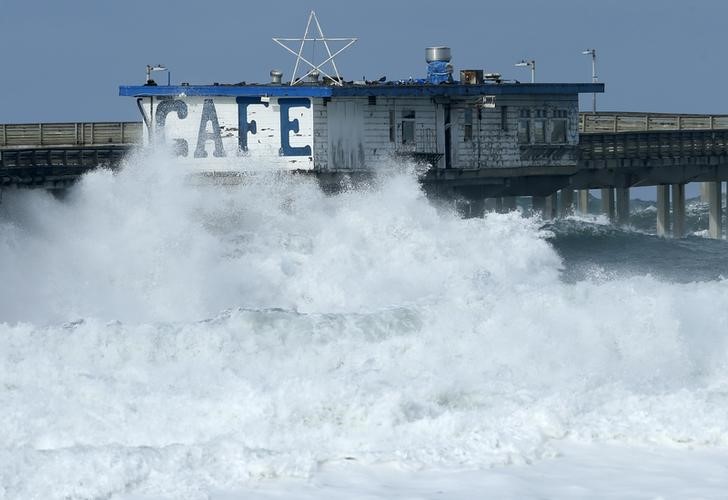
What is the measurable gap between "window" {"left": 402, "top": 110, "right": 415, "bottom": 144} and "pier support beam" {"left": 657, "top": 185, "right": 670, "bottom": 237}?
1419cm

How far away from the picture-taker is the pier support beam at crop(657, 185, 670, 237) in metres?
51.8

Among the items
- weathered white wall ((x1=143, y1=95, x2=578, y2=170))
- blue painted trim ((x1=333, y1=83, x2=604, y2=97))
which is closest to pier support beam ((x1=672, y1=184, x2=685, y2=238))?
blue painted trim ((x1=333, y1=83, x2=604, y2=97))

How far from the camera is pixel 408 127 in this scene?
130 feet

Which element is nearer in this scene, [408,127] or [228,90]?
[228,90]

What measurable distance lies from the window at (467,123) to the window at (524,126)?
1.63 meters

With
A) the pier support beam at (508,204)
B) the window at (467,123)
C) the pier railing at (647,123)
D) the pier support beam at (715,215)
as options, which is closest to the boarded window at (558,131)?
the window at (467,123)

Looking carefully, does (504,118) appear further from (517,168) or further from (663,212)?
(663,212)

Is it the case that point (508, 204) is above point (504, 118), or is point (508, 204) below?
below

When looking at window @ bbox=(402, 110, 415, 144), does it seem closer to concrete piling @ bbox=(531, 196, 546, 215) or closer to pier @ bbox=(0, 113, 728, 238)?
pier @ bbox=(0, 113, 728, 238)

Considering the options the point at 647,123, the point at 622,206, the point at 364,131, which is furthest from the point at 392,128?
the point at 647,123

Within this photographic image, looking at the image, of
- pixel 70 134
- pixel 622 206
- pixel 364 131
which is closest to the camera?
pixel 364 131

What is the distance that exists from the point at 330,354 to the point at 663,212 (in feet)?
93.1

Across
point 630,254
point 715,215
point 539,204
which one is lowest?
point 630,254

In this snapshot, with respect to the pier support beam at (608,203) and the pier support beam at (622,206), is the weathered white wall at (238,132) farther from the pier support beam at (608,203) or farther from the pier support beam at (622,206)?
the pier support beam at (608,203)
